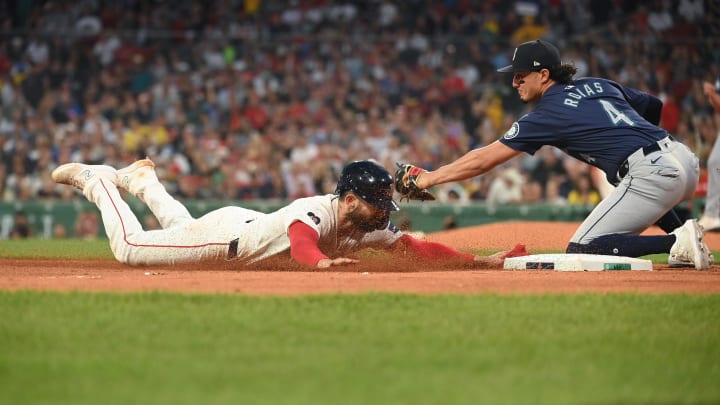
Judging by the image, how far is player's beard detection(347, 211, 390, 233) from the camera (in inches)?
289

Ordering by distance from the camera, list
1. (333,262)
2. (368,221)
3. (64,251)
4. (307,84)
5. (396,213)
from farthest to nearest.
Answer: (307,84)
(396,213)
(64,251)
(368,221)
(333,262)

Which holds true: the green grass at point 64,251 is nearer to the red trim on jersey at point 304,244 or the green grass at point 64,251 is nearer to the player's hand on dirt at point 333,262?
the red trim on jersey at point 304,244

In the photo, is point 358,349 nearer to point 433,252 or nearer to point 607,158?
point 433,252

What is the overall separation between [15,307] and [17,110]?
13.4m

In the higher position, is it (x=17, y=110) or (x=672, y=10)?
(x=672, y=10)

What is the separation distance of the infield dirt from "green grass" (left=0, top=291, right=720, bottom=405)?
395mm

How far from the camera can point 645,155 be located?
24.7 ft

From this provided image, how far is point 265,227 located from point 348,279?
0.90m

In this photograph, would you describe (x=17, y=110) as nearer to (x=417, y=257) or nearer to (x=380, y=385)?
(x=417, y=257)

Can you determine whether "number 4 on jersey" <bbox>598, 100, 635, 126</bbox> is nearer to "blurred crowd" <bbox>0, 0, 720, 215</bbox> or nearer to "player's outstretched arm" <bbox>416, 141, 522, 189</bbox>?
"player's outstretched arm" <bbox>416, 141, 522, 189</bbox>

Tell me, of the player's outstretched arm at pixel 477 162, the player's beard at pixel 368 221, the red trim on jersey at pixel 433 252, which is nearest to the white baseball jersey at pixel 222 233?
the player's beard at pixel 368 221

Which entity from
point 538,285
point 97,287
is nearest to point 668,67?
point 538,285

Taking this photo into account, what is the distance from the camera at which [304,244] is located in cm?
698

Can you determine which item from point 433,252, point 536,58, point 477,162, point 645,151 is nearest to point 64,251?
point 433,252
